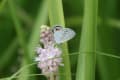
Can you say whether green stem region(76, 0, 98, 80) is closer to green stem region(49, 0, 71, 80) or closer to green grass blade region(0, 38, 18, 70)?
green stem region(49, 0, 71, 80)

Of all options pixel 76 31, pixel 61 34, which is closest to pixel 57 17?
pixel 61 34

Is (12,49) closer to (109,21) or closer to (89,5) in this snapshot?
(109,21)

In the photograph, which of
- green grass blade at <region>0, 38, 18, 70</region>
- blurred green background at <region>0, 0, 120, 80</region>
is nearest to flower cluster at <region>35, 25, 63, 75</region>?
blurred green background at <region>0, 0, 120, 80</region>

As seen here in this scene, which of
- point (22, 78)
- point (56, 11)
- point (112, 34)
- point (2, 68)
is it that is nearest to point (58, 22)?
point (56, 11)

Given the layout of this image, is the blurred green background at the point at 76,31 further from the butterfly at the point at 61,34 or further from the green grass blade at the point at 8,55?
the butterfly at the point at 61,34

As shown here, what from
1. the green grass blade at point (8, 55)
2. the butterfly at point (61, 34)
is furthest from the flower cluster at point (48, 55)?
the green grass blade at point (8, 55)

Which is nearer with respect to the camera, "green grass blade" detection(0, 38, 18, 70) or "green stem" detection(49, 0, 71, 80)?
"green stem" detection(49, 0, 71, 80)
